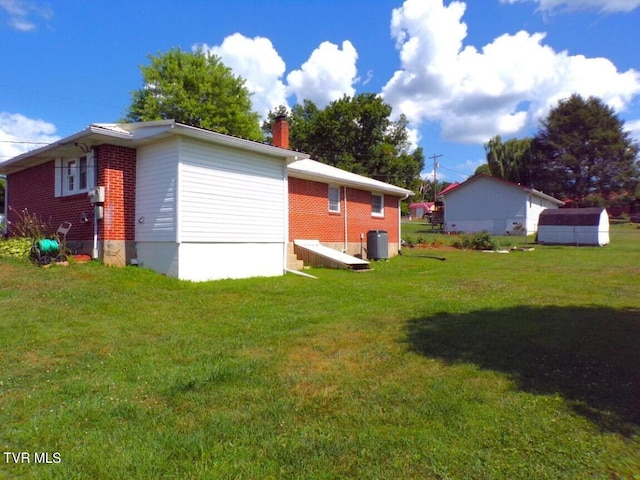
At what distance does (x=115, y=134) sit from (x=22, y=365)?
7185mm

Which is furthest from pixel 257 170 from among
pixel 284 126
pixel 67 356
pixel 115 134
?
pixel 67 356

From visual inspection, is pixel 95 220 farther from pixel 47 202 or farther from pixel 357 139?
pixel 357 139

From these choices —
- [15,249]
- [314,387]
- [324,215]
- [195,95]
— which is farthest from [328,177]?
[195,95]

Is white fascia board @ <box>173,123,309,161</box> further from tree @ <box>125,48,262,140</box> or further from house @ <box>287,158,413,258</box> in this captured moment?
tree @ <box>125,48,262,140</box>

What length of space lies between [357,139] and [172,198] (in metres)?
38.2

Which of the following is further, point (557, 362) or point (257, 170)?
point (257, 170)

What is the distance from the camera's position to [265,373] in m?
4.41

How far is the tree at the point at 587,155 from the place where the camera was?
152 ft

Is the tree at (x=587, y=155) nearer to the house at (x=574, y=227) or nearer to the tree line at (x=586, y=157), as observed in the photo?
the tree line at (x=586, y=157)

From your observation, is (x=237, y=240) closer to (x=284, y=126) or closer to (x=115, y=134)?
(x=115, y=134)

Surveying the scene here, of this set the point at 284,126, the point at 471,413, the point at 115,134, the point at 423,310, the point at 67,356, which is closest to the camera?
the point at 471,413

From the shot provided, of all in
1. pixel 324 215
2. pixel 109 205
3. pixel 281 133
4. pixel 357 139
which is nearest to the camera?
pixel 109 205

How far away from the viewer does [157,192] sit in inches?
416

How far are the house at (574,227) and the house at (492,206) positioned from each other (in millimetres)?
7130
